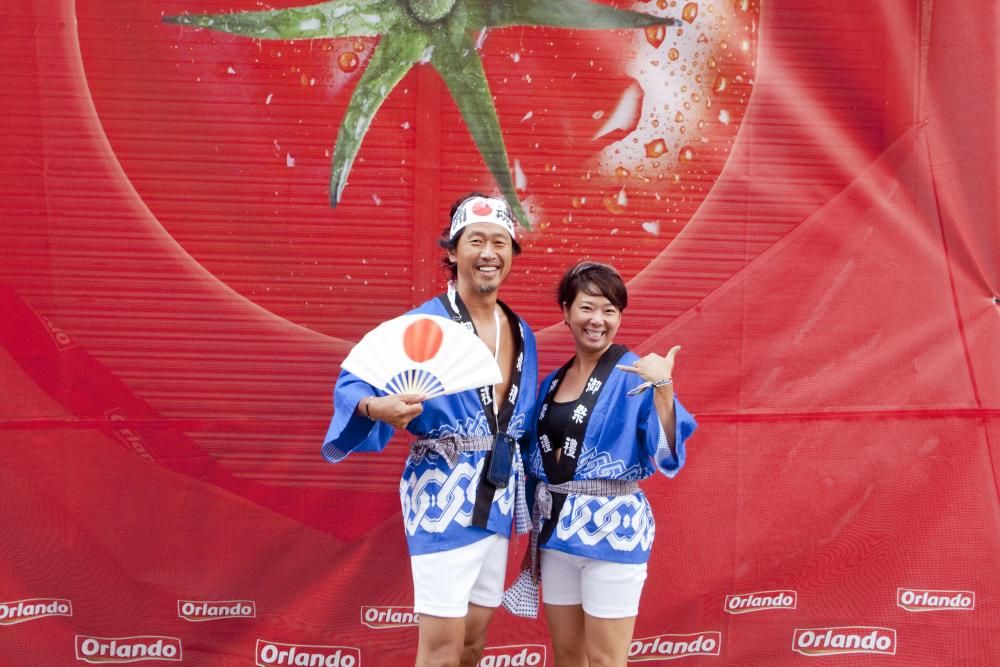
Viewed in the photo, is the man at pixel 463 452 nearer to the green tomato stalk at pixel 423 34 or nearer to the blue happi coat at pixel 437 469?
the blue happi coat at pixel 437 469

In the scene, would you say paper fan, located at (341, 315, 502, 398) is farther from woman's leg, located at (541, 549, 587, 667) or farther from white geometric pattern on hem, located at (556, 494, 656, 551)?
woman's leg, located at (541, 549, 587, 667)

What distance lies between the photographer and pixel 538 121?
11.7 ft

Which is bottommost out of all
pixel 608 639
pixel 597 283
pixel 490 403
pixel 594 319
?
pixel 608 639

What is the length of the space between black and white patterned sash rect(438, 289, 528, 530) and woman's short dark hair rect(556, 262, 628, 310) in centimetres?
22

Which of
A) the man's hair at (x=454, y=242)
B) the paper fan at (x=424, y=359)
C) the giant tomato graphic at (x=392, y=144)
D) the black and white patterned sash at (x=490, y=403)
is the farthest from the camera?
the giant tomato graphic at (x=392, y=144)

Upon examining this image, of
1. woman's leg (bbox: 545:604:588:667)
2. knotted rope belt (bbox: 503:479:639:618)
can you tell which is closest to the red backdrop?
knotted rope belt (bbox: 503:479:639:618)

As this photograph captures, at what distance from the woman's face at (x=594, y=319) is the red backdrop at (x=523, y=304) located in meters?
0.75

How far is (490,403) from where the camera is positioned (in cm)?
288

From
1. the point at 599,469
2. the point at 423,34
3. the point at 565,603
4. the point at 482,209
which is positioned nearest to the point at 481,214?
the point at 482,209

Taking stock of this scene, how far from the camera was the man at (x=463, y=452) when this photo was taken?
2771 millimetres

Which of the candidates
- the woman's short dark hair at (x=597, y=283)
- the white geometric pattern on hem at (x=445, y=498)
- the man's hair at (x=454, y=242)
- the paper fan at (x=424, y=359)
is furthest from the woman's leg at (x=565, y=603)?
the man's hair at (x=454, y=242)

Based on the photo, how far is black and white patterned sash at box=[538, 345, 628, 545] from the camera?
285 centimetres

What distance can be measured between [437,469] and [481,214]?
782 millimetres

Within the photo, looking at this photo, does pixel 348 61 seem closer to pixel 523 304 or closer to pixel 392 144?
pixel 392 144
